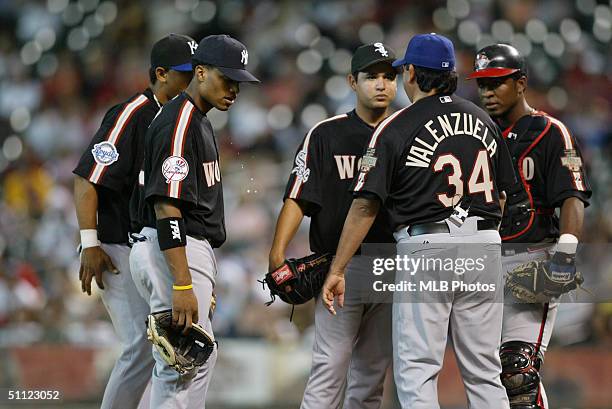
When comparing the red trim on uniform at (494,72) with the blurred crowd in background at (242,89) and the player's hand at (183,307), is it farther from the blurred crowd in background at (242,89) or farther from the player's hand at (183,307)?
the blurred crowd in background at (242,89)

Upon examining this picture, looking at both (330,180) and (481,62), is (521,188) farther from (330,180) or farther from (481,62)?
(330,180)

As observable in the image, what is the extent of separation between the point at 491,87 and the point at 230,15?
759 cm

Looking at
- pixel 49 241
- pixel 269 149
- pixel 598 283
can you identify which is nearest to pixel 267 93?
pixel 269 149

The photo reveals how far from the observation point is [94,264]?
5.24 meters

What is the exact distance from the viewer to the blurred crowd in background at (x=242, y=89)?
999cm

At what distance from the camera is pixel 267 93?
1185 centimetres

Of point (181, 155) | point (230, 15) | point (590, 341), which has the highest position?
point (230, 15)

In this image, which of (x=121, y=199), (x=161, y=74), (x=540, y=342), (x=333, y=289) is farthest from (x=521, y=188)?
(x=121, y=199)

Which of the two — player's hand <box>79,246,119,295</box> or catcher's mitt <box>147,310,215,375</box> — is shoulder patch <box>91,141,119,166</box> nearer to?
player's hand <box>79,246,119,295</box>

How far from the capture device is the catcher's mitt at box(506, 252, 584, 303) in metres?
5.26

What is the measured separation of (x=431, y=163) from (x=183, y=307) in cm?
134

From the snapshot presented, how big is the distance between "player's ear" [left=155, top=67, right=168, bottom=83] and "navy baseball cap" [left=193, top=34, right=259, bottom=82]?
601mm

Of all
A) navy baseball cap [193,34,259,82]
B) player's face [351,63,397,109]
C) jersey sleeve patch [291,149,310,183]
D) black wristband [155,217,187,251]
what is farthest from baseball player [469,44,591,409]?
black wristband [155,217,187,251]

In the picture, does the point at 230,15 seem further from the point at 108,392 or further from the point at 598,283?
the point at 108,392
